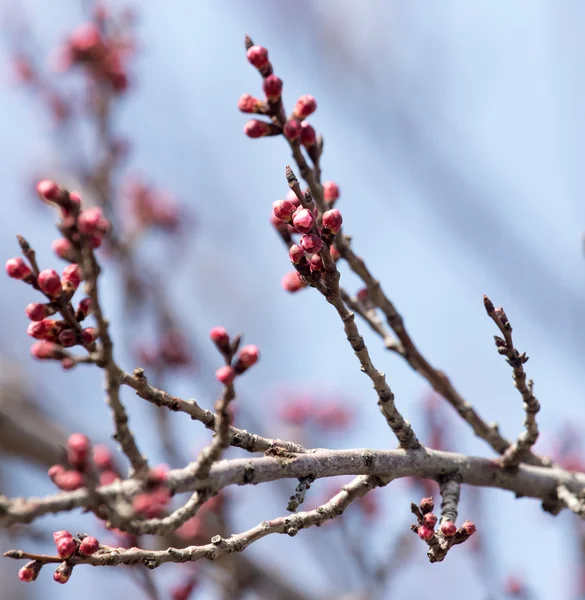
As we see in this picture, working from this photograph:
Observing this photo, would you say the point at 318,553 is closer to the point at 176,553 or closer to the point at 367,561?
the point at 367,561

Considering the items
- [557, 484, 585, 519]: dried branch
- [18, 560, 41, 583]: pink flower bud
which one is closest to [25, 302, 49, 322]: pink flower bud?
[18, 560, 41, 583]: pink flower bud

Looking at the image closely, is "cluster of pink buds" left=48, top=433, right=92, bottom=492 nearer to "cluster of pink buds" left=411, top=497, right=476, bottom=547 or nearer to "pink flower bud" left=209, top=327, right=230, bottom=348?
"pink flower bud" left=209, top=327, right=230, bottom=348

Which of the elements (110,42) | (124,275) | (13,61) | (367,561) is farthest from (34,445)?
(13,61)

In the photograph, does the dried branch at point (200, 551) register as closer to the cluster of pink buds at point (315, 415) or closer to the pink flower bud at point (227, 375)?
the pink flower bud at point (227, 375)

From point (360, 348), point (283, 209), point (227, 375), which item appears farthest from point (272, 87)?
point (227, 375)

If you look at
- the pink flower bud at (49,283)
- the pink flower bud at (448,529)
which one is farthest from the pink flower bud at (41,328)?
the pink flower bud at (448,529)

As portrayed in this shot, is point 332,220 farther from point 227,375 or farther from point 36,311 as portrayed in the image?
point 36,311
